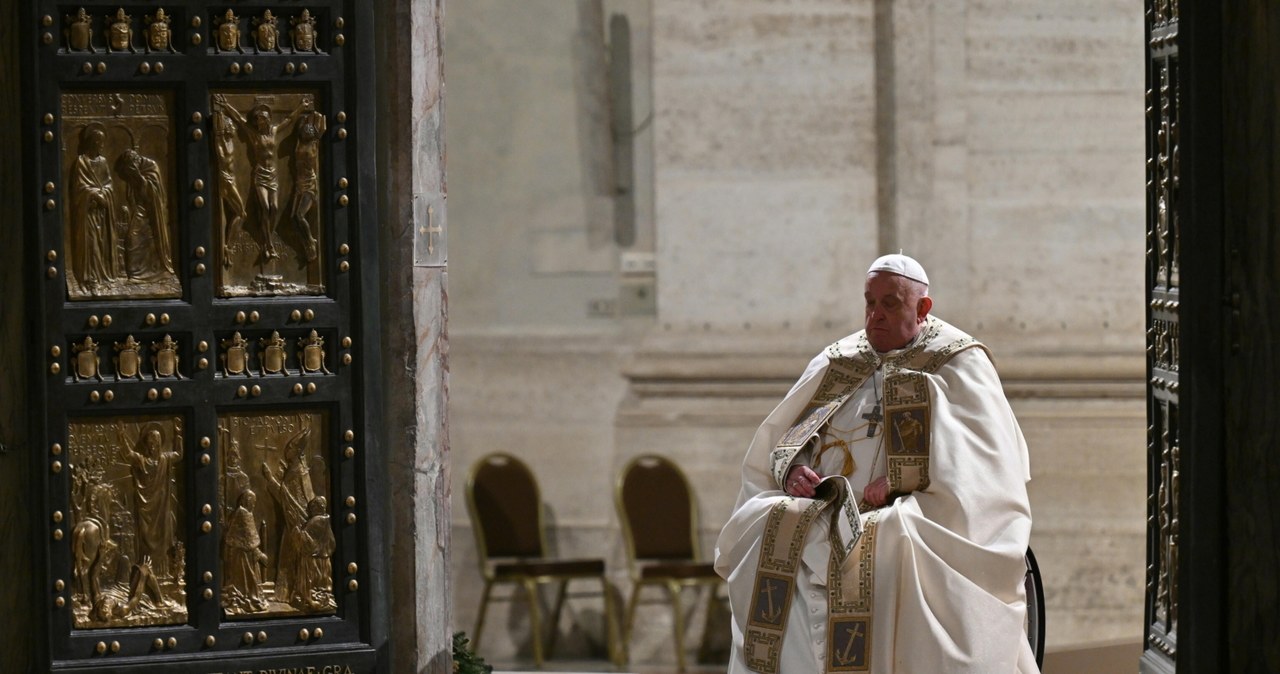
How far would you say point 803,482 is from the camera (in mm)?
5301

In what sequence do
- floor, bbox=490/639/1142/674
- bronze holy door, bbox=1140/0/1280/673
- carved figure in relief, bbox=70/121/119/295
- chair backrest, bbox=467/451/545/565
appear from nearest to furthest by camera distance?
bronze holy door, bbox=1140/0/1280/673
carved figure in relief, bbox=70/121/119/295
floor, bbox=490/639/1142/674
chair backrest, bbox=467/451/545/565

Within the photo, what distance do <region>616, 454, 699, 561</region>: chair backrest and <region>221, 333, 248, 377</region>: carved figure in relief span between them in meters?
3.80

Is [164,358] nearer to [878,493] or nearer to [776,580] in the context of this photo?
[776,580]

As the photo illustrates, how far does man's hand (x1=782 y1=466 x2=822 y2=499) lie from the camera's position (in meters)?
5.28

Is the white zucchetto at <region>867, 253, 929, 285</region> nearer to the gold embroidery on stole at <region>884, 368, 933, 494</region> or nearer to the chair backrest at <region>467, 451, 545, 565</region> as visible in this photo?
the gold embroidery on stole at <region>884, 368, 933, 494</region>

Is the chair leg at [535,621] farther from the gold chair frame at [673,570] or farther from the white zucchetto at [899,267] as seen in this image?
the white zucchetto at [899,267]

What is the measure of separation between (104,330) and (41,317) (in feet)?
0.62

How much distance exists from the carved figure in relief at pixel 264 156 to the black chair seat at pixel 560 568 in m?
3.82

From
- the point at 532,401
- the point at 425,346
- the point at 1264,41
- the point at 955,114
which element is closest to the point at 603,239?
the point at 532,401

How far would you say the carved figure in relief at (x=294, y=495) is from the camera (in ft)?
17.2

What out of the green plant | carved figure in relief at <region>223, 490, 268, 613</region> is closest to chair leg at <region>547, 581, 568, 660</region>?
the green plant

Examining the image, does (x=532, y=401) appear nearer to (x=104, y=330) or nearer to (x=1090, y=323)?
(x=1090, y=323)

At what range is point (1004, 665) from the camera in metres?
4.93

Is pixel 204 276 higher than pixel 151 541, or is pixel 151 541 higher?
pixel 204 276
